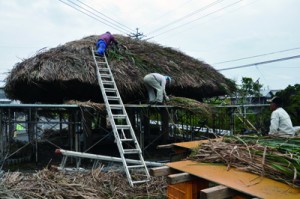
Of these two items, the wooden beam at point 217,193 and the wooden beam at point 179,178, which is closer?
the wooden beam at point 217,193

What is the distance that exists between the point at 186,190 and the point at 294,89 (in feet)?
32.4

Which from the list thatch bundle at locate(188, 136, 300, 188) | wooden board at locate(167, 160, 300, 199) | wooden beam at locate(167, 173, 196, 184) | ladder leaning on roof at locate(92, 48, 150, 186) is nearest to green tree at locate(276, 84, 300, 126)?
ladder leaning on roof at locate(92, 48, 150, 186)

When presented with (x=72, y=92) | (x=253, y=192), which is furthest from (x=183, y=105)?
(x=253, y=192)

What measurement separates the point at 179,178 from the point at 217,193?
0.43 m

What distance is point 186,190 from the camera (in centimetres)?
229

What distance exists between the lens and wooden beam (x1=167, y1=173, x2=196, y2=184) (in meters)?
2.12

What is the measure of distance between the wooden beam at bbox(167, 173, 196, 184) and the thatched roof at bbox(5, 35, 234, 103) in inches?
234

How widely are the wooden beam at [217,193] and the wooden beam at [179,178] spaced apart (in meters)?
0.36

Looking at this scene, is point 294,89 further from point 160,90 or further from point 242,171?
point 242,171

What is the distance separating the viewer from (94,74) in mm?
7891

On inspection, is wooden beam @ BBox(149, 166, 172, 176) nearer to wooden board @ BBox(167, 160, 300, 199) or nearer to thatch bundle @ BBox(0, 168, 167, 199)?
wooden board @ BBox(167, 160, 300, 199)

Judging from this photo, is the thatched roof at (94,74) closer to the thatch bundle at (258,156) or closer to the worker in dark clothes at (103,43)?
the worker in dark clothes at (103,43)

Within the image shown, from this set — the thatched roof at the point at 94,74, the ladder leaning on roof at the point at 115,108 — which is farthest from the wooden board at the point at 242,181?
the thatched roof at the point at 94,74

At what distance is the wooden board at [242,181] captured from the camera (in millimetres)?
1687
